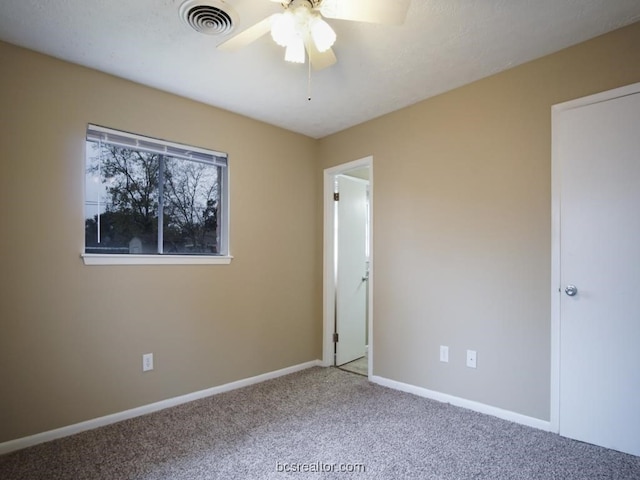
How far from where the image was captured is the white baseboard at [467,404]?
7.75 feet

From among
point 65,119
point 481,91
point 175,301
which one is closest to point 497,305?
point 481,91

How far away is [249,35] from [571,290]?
7.67ft

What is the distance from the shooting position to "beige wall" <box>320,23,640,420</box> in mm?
2352

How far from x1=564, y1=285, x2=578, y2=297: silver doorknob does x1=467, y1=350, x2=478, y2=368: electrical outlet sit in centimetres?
76

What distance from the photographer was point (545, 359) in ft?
7.66

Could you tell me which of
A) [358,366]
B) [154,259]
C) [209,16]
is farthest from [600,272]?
[154,259]

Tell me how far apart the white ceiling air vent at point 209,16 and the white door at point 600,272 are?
6.79ft

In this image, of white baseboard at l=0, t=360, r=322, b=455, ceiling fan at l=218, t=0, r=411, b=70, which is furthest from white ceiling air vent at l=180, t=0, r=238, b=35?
white baseboard at l=0, t=360, r=322, b=455

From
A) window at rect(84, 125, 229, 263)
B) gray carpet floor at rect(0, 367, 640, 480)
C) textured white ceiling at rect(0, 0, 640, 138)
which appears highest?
textured white ceiling at rect(0, 0, 640, 138)

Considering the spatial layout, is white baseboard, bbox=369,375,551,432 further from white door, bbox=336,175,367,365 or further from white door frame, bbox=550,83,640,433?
white door, bbox=336,175,367,365

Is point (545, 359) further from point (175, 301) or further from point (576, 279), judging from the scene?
point (175, 301)

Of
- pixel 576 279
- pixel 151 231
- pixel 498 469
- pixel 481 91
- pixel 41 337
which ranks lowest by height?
pixel 498 469

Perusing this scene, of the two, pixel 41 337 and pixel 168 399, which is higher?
pixel 41 337

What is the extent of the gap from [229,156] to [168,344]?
64.2 inches
